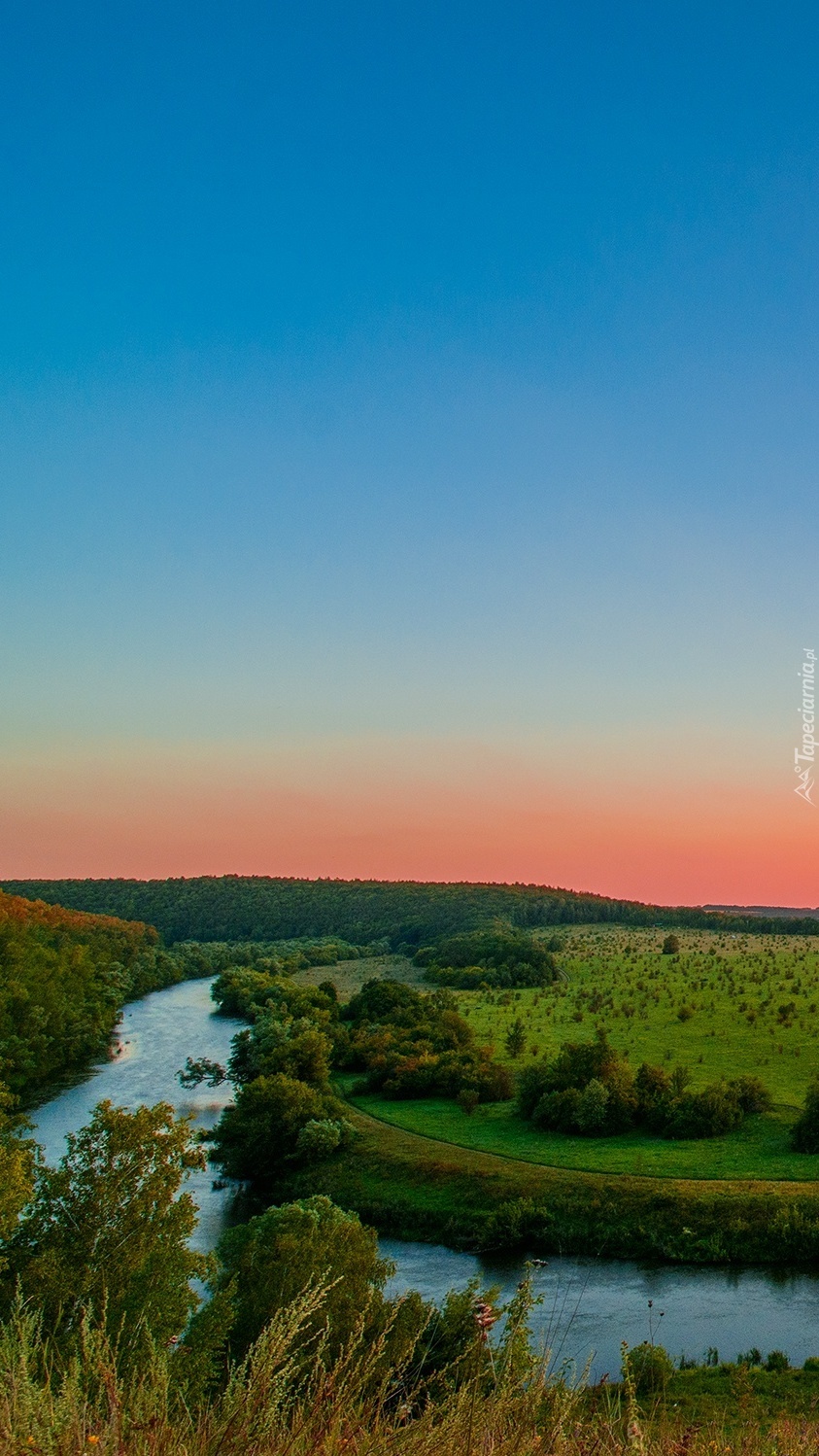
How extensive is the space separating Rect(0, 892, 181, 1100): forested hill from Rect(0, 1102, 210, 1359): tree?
95.0ft

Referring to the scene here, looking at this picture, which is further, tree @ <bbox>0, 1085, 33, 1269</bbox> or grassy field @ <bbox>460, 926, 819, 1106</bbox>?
grassy field @ <bbox>460, 926, 819, 1106</bbox>

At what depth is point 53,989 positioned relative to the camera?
73000 millimetres

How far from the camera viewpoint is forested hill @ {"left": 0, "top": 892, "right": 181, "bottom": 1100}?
6456cm

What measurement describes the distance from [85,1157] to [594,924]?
124 meters

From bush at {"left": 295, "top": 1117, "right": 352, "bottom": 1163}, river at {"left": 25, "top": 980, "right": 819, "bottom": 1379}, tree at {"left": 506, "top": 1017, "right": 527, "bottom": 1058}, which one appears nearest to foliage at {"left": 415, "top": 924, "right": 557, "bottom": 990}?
tree at {"left": 506, "top": 1017, "right": 527, "bottom": 1058}

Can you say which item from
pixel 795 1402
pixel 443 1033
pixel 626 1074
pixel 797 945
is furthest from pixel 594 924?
pixel 795 1402

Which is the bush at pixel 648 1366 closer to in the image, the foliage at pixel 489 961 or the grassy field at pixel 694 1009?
the grassy field at pixel 694 1009

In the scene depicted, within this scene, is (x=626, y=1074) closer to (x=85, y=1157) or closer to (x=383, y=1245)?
(x=383, y=1245)

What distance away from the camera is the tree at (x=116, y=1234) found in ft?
67.3

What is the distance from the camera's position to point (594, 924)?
5541 inches

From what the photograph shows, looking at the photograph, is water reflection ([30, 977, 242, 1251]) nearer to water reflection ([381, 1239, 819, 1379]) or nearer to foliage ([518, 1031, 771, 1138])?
water reflection ([381, 1239, 819, 1379])

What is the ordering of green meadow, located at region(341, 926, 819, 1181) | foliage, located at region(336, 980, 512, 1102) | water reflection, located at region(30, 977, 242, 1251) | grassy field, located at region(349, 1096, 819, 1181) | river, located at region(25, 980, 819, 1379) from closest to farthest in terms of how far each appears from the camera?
1. river, located at region(25, 980, 819, 1379)
2. grassy field, located at region(349, 1096, 819, 1181)
3. green meadow, located at region(341, 926, 819, 1181)
4. water reflection, located at region(30, 977, 242, 1251)
5. foliage, located at region(336, 980, 512, 1102)

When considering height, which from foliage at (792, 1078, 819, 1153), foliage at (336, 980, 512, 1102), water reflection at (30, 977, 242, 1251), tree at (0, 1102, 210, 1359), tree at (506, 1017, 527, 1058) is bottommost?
water reflection at (30, 977, 242, 1251)

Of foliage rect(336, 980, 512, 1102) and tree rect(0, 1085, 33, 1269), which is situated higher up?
tree rect(0, 1085, 33, 1269)
